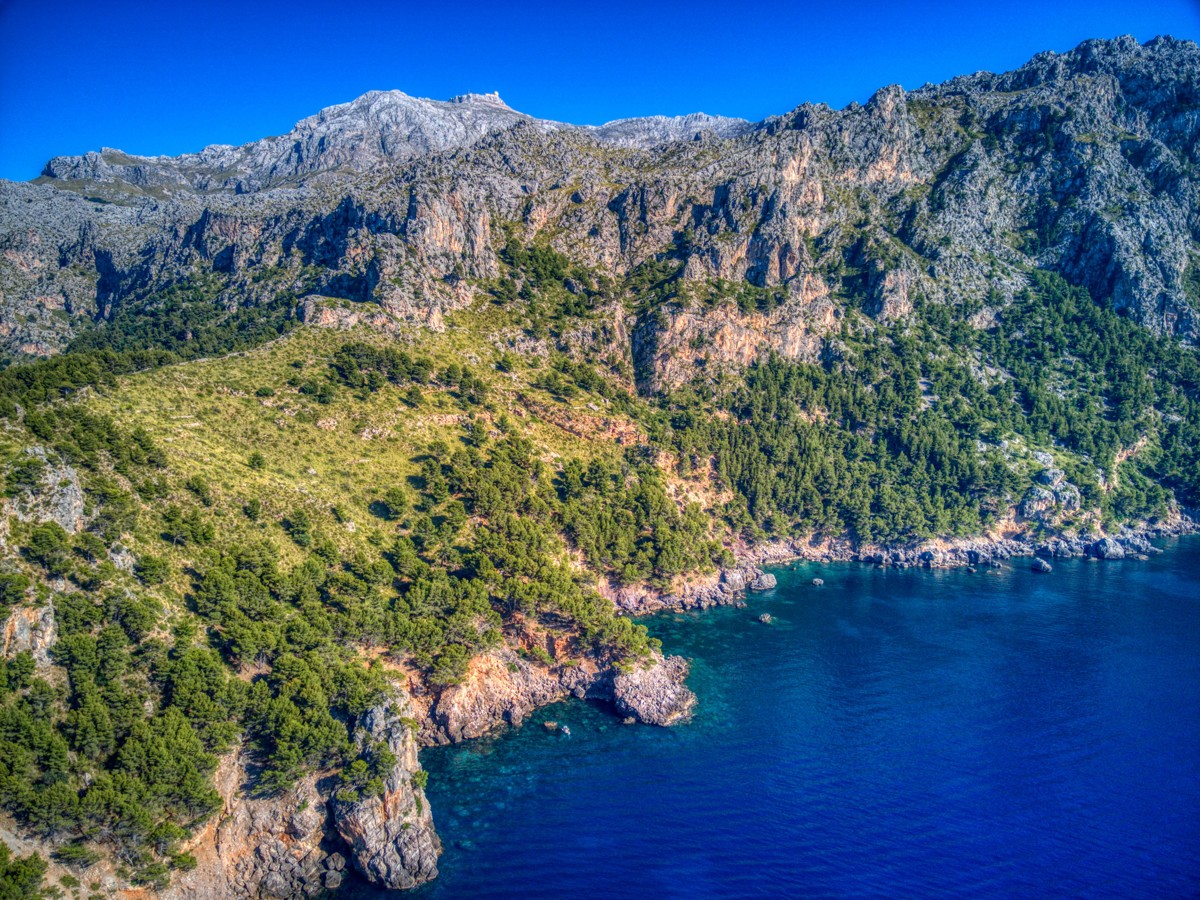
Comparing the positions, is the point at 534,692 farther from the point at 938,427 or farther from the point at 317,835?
the point at 938,427

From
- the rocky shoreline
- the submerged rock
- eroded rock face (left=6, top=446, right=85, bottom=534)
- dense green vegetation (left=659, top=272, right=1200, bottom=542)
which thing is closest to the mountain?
eroded rock face (left=6, top=446, right=85, bottom=534)

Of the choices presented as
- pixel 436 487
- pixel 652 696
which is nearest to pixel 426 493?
pixel 436 487

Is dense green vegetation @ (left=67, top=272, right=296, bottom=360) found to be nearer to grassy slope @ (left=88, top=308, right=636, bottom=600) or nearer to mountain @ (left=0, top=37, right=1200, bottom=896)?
mountain @ (left=0, top=37, right=1200, bottom=896)

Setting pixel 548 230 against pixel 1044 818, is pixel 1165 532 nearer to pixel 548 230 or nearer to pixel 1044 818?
pixel 1044 818

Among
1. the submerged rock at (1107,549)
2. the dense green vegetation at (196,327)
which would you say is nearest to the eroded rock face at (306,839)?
the dense green vegetation at (196,327)

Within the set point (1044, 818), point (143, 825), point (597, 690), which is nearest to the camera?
point (143, 825)

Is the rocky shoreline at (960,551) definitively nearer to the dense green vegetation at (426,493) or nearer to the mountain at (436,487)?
the mountain at (436,487)

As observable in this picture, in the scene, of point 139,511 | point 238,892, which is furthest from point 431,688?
point 139,511
